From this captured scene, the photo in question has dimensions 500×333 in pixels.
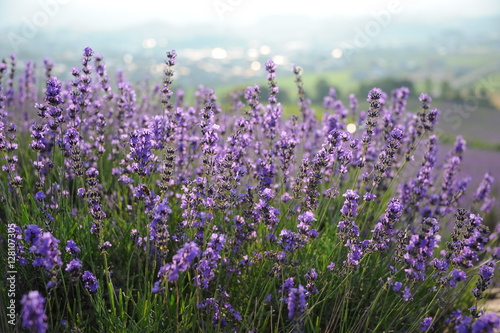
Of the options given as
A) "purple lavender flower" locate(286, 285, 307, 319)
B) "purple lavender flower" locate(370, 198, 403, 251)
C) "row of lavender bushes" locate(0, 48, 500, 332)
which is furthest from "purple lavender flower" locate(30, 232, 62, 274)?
"purple lavender flower" locate(370, 198, 403, 251)

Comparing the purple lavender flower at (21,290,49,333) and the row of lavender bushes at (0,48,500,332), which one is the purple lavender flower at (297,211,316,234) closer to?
the row of lavender bushes at (0,48,500,332)

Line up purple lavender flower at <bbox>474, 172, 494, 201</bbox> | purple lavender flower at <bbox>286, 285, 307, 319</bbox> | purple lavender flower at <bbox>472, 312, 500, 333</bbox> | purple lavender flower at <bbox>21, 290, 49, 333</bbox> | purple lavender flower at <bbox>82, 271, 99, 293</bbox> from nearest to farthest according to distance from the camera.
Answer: purple lavender flower at <bbox>21, 290, 49, 333</bbox>
purple lavender flower at <bbox>472, 312, 500, 333</bbox>
purple lavender flower at <bbox>286, 285, 307, 319</bbox>
purple lavender flower at <bbox>82, 271, 99, 293</bbox>
purple lavender flower at <bbox>474, 172, 494, 201</bbox>

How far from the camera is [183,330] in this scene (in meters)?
2.50

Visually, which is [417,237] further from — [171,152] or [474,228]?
[171,152]

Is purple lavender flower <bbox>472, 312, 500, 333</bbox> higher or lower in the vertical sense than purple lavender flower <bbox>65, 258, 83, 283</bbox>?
lower

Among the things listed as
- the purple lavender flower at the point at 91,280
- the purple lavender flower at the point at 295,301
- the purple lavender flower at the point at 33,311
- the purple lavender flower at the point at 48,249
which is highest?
the purple lavender flower at the point at 48,249

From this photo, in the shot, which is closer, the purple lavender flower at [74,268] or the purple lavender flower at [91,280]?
the purple lavender flower at [74,268]

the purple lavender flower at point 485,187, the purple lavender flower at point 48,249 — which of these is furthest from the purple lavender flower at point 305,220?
the purple lavender flower at point 485,187

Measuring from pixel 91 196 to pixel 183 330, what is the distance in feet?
3.08

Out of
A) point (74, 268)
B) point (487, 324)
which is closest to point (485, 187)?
point (487, 324)

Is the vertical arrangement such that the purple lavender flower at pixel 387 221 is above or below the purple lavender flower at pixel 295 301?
above

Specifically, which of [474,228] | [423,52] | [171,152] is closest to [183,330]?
[171,152]

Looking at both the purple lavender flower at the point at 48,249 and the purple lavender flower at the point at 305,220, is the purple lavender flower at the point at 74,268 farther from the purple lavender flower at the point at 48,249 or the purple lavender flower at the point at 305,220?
the purple lavender flower at the point at 305,220

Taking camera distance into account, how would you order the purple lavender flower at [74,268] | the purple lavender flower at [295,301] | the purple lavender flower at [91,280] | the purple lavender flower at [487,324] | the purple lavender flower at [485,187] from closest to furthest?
the purple lavender flower at [487,324]
the purple lavender flower at [295,301]
the purple lavender flower at [74,268]
the purple lavender flower at [91,280]
the purple lavender flower at [485,187]
